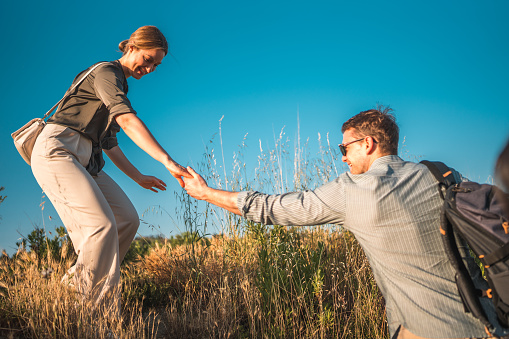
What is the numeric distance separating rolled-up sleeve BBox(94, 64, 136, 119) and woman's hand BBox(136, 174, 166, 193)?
0.97 m

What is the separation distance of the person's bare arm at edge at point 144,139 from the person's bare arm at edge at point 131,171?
928 millimetres

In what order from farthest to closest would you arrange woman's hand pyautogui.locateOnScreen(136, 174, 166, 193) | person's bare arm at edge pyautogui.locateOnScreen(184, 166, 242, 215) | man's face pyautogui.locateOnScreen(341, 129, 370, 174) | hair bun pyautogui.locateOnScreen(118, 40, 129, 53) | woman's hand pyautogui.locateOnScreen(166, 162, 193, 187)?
woman's hand pyautogui.locateOnScreen(136, 174, 166, 193)
hair bun pyautogui.locateOnScreen(118, 40, 129, 53)
woman's hand pyautogui.locateOnScreen(166, 162, 193, 187)
man's face pyautogui.locateOnScreen(341, 129, 370, 174)
person's bare arm at edge pyautogui.locateOnScreen(184, 166, 242, 215)

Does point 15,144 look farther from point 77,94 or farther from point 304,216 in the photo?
point 304,216

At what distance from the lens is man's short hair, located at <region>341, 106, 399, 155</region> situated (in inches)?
91.5

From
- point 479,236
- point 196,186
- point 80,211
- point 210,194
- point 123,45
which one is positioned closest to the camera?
point 479,236

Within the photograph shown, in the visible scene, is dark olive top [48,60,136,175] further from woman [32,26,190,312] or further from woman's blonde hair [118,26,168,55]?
woman's blonde hair [118,26,168,55]

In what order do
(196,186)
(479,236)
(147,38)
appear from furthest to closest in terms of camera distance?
(147,38) → (196,186) → (479,236)

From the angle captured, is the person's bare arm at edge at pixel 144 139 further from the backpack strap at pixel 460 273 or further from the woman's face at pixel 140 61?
the backpack strap at pixel 460 273

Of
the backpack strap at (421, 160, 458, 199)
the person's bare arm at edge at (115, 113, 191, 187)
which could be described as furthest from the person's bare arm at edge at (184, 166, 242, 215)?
the backpack strap at (421, 160, 458, 199)

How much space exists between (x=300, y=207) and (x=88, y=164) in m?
1.77

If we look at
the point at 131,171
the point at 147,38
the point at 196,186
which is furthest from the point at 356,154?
the point at 131,171

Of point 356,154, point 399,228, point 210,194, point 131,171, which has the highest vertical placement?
point 131,171

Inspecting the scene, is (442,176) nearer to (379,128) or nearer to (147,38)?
(379,128)

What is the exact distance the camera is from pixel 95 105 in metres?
2.81
